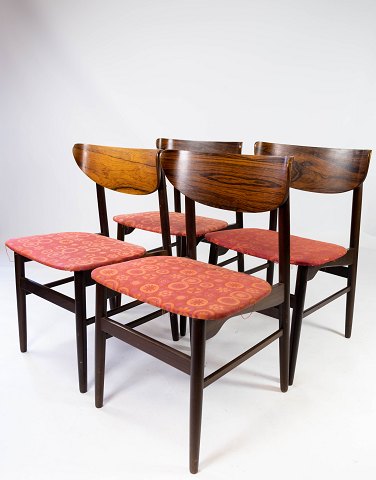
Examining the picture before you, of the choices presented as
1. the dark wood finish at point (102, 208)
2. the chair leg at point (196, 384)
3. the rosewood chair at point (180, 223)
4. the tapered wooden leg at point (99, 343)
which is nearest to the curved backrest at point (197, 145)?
the rosewood chair at point (180, 223)

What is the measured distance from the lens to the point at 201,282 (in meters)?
1.24

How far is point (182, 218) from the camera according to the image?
2178 mm

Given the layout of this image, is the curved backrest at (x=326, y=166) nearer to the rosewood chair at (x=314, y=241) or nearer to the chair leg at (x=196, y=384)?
the rosewood chair at (x=314, y=241)

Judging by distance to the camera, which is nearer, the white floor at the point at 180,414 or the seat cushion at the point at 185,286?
the seat cushion at the point at 185,286

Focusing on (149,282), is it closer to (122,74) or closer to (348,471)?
(348,471)

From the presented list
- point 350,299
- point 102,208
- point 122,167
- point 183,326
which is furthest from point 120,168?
point 350,299

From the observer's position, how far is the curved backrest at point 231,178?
49.4 inches

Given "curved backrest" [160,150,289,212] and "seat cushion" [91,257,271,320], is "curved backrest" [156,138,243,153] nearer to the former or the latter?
"curved backrest" [160,150,289,212]

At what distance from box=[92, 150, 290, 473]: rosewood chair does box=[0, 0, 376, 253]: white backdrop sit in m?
1.98

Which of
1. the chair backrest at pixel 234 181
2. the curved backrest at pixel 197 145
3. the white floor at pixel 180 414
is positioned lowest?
the white floor at pixel 180 414

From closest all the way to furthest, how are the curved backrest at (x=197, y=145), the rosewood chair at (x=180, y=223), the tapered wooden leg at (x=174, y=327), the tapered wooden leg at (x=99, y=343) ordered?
the tapered wooden leg at (x=99, y=343), the tapered wooden leg at (x=174, y=327), the rosewood chair at (x=180, y=223), the curved backrest at (x=197, y=145)

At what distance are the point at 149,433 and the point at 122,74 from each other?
107 inches

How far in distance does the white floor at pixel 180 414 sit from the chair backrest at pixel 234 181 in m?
0.49

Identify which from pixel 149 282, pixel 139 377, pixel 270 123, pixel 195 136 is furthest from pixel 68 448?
pixel 270 123
